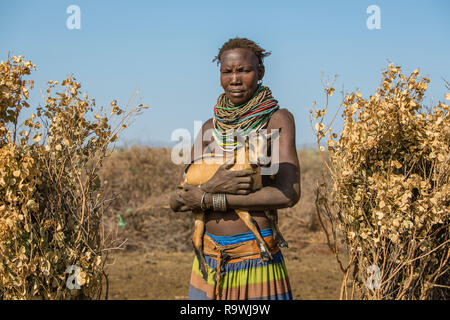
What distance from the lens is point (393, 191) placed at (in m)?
3.04

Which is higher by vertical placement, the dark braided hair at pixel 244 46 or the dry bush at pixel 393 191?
the dark braided hair at pixel 244 46

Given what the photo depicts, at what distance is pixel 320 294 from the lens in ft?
22.3

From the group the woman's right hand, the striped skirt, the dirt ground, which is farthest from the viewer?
the dirt ground

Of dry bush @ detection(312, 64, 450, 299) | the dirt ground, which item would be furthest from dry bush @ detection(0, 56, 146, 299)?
the dirt ground

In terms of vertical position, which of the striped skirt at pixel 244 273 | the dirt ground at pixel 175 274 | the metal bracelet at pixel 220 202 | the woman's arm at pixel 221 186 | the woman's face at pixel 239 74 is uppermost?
the woman's face at pixel 239 74

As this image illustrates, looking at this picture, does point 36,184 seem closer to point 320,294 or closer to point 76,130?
point 76,130

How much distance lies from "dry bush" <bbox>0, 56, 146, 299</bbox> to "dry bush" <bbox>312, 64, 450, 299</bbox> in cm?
146

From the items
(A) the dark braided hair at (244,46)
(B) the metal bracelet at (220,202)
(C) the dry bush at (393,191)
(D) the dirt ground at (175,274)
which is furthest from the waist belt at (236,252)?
(D) the dirt ground at (175,274)

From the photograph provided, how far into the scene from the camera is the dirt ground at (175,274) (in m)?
6.81

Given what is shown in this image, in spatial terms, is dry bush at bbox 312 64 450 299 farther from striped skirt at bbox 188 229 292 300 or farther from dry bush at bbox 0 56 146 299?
dry bush at bbox 0 56 146 299

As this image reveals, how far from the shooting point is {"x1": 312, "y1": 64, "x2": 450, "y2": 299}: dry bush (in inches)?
121

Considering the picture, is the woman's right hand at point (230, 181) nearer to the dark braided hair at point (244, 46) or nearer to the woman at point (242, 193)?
the woman at point (242, 193)

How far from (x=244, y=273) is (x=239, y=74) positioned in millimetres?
1120
